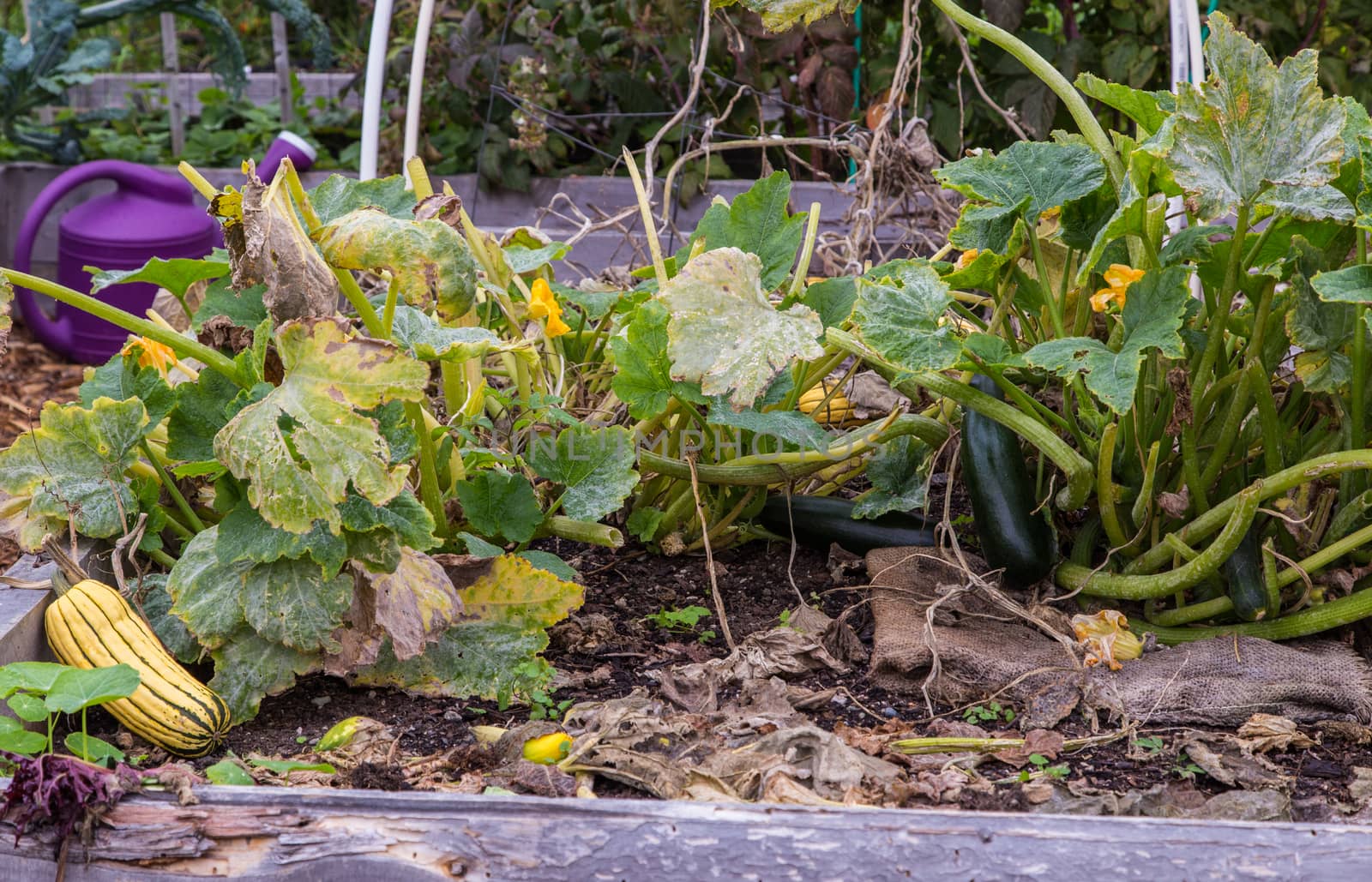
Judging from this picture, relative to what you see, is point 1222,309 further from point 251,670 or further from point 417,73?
point 417,73

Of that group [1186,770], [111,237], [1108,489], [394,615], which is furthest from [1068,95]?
[111,237]

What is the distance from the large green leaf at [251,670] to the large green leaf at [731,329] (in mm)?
595

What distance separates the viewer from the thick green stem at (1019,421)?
65.3 inches

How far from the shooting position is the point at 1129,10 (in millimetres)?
3963

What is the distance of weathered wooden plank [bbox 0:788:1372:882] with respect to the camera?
1.13 metres

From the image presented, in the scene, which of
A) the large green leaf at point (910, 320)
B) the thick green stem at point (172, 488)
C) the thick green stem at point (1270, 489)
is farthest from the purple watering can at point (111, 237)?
the thick green stem at point (1270, 489)

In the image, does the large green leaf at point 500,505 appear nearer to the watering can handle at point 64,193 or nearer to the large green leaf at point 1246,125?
the large green leaf at point 1246,125

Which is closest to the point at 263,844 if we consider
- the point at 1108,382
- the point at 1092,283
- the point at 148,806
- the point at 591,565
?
the point at 148,806

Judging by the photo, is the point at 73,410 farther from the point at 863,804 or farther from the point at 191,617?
the point at 863,804

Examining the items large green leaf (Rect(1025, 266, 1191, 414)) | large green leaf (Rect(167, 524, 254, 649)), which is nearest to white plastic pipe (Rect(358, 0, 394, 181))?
large green leaf (Rect(167, 524, 254, 649))

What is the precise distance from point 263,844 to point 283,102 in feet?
15.0

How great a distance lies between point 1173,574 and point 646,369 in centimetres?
76

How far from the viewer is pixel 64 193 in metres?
3.93

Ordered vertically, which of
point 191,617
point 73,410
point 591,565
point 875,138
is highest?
point 875,138
